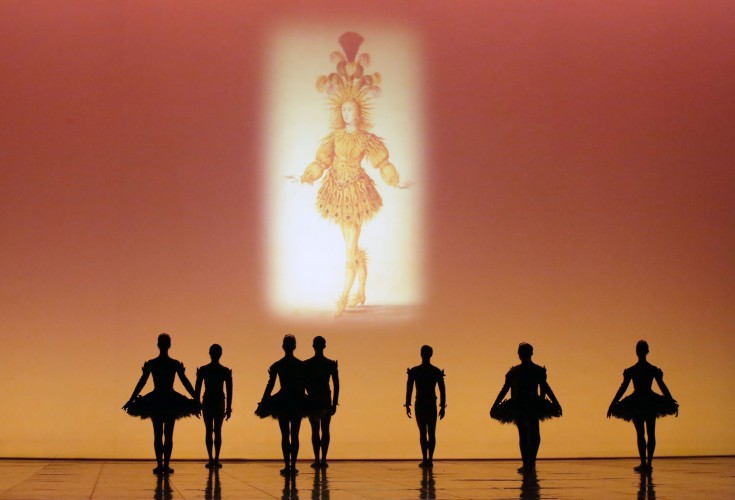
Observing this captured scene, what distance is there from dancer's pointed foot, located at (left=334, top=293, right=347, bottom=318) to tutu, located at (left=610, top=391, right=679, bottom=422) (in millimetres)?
3986

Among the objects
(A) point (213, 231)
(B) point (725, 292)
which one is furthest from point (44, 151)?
(B) point (725, 292)

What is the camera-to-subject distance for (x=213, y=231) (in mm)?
13672

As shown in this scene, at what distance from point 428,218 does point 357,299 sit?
1414 millimetres

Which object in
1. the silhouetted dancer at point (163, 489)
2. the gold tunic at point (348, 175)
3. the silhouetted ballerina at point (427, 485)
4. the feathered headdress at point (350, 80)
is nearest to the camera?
the silhouetted dancer at point (163, 489)

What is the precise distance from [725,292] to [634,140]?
238cm

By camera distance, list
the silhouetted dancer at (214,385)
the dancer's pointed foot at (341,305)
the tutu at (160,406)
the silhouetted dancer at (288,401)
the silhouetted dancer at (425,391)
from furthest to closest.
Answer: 1. the dancer's pointed foot at (341,305)
2. the silhouetted dancer at (425,391)
3. the silhouetted dancer at (214,385)
4. the silhouetted dancer at (288,401)
5. the tutu at (160,406)

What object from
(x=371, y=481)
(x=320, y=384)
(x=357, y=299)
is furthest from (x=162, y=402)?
(x=357, y=299)

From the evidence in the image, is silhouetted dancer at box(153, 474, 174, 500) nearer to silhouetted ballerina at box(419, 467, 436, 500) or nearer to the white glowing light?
silhouetted ballerina at box(419, 467, 436, 500)

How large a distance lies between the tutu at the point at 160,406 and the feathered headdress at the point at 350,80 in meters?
5.04

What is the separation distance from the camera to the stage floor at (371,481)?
327 inches

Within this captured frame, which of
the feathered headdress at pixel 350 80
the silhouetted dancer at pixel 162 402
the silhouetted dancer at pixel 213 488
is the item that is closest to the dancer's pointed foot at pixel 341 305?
the feathered headdress at pixel 350 80

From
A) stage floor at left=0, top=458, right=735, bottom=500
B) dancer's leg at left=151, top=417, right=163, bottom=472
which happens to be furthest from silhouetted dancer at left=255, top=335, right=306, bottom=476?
dancer's leg at left=151, top=417, right=163, bottom=472

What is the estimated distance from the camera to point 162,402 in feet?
34.1

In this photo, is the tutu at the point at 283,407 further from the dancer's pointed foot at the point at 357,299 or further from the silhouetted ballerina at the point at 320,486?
the dancer's pointed foot at the point at 357,299
